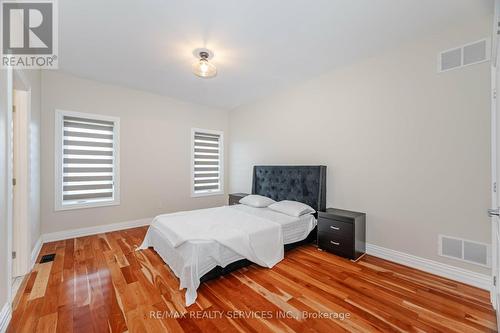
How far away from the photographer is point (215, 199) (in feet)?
16.9

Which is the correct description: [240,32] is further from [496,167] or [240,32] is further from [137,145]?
[137,145]

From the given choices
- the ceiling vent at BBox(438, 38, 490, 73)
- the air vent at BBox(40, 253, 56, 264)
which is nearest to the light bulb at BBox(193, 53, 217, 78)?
the ceiling vent at BBox(438, 38, 490, 73)

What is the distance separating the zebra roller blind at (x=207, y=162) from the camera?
16.0 feet

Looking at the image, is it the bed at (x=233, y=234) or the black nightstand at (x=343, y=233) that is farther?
the black nightstand at (x=343, y=233)

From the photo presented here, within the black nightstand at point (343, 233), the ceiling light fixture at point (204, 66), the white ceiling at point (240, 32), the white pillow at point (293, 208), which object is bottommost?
the black nightstand at point (343, 233)

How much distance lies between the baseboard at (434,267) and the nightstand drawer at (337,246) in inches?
16.2

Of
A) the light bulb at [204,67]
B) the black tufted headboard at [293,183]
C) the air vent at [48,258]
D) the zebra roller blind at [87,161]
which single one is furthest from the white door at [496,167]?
the zebra roller blind at [87,161]

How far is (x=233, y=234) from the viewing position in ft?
7.50

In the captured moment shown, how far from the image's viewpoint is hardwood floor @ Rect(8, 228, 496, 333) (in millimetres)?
1557

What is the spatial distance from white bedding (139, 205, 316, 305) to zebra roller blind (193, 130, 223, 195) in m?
1.85

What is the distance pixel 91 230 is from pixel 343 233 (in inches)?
159

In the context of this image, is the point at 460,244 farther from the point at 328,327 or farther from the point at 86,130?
the point at 86,130

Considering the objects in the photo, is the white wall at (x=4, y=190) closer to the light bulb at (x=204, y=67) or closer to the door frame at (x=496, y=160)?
the light bulb at (x=204, y=67)

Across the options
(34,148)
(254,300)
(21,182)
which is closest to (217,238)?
(254,300)
